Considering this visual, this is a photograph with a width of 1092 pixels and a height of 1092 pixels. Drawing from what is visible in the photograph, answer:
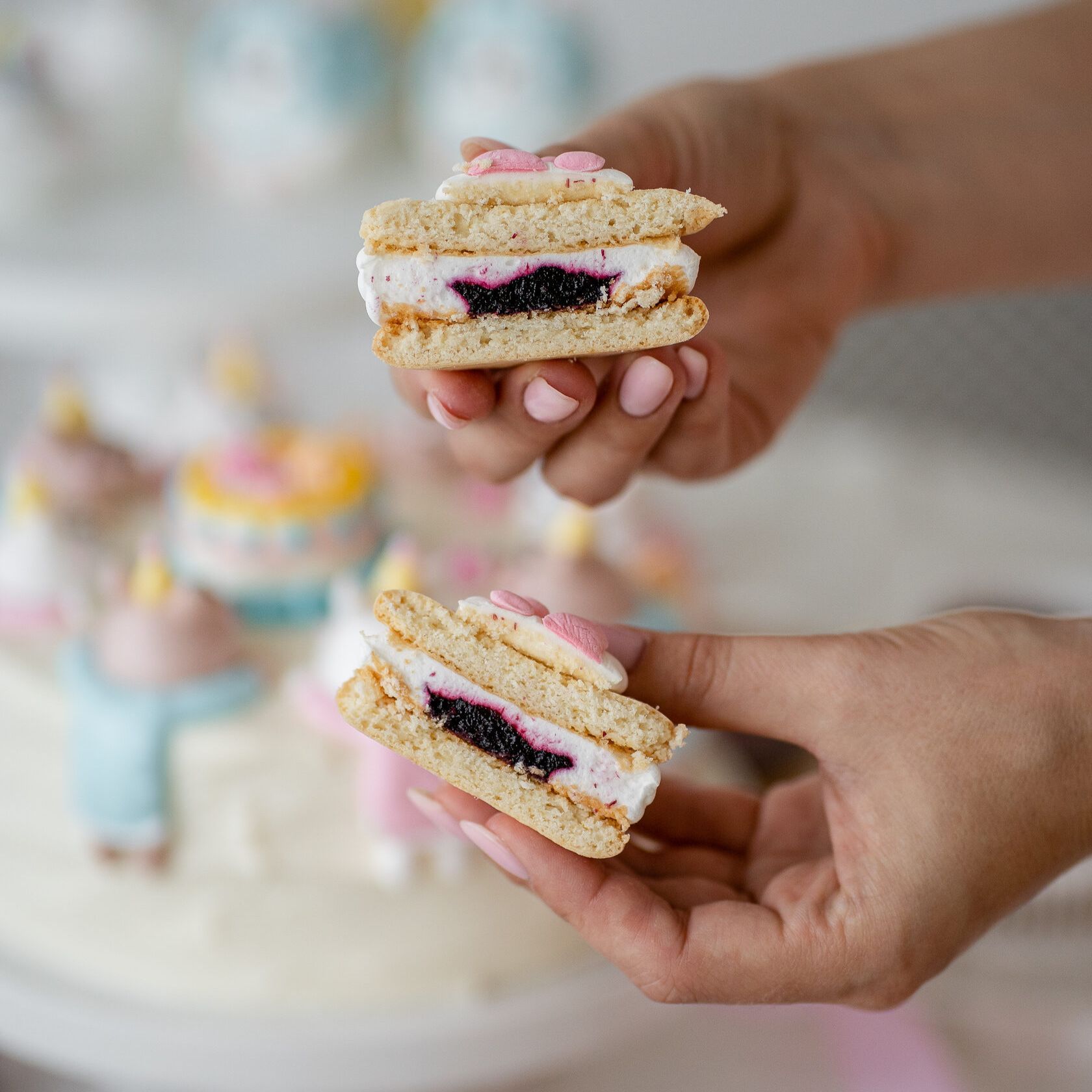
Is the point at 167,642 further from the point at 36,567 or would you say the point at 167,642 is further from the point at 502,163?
the point at 502,163

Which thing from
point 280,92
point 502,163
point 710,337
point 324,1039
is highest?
point 280,92

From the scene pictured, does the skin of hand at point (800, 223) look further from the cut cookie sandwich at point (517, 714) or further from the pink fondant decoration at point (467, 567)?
the pink fondant decoration at point (467, 567)

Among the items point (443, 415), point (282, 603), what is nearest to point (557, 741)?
point (443, 415)

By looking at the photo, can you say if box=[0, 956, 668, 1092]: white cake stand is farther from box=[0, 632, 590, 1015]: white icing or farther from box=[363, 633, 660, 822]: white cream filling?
box=[363, 633, 660, 822]: white cream filling

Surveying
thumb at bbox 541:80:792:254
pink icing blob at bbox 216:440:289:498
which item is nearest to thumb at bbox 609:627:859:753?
thumb at bbox 541:80:792:254

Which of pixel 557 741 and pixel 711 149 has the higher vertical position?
pixel 711 149

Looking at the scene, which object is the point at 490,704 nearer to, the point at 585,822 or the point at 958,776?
the point at 585,822
